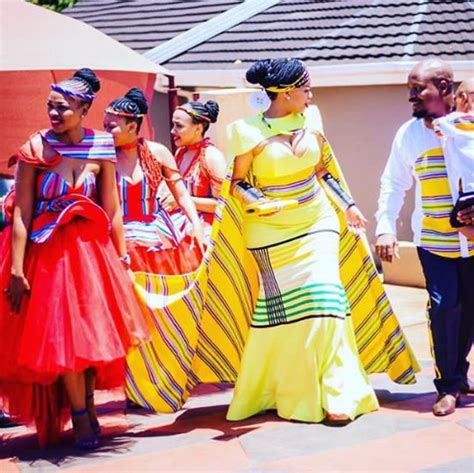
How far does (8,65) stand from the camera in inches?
298

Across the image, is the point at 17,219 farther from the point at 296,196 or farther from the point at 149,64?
the point at 149,64

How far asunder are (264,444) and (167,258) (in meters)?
1.62

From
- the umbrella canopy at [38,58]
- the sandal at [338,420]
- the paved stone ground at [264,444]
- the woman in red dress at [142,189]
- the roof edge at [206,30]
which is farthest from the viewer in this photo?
the roof edge at [206,30]

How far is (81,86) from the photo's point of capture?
5.99m

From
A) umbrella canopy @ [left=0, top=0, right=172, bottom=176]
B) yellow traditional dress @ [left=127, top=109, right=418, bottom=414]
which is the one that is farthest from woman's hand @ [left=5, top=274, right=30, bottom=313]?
umbrella canopy @ [left=0, top=0, right=172, bottom=176]

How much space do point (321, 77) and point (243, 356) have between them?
6934 millimetres

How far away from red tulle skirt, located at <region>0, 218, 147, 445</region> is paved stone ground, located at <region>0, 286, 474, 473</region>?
38 cm

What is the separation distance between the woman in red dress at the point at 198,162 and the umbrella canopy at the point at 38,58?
0.72 metres

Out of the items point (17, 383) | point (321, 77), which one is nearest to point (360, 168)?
point (321, 77)

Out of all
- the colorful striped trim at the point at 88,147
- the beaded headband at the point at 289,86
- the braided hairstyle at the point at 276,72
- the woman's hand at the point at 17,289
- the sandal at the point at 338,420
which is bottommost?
the sandal at the point at 338,420

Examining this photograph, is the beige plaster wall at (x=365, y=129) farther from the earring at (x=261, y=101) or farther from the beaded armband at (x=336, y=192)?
the earring at (x=261, y=101)

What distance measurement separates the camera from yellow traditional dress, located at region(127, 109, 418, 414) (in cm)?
643

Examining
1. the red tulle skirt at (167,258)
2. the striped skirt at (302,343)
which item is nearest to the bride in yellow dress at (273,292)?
the striped skirt at (302,343)

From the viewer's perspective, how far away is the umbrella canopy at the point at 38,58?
797cm
